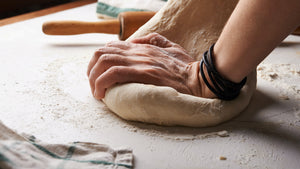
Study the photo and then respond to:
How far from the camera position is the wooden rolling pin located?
180 cm

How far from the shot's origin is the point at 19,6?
2.74 m

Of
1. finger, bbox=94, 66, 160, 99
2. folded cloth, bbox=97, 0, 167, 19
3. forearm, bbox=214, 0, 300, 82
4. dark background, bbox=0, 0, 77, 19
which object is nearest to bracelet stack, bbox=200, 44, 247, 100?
forearm, bbox=214, 0, 300, 82

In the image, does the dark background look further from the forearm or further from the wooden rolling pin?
the forearm

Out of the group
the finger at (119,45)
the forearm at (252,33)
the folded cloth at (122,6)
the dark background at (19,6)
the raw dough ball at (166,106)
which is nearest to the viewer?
the forearm at (252,33)

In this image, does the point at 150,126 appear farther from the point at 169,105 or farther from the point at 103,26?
the point at 103,26

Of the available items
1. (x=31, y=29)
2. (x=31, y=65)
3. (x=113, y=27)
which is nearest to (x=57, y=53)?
(x=31, y=65)

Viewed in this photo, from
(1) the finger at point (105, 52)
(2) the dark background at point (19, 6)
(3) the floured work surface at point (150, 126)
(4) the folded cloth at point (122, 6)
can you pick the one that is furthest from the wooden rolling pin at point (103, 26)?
(2) the dark background at point (19, 6)

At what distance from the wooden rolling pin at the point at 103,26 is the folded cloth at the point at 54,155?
106 cm

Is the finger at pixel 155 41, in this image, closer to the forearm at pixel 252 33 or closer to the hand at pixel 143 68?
the hand at pixel 143 68

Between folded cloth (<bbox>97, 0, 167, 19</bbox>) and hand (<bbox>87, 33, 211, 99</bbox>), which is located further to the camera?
folded cloth (<bbox>97, 0, 167, 19</bbox>)

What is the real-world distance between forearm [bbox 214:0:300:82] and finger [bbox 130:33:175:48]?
0.96ft

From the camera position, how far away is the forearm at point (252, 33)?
2.71 feet

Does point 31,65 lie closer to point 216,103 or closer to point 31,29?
point 31,29

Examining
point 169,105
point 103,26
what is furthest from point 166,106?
point 103,26
